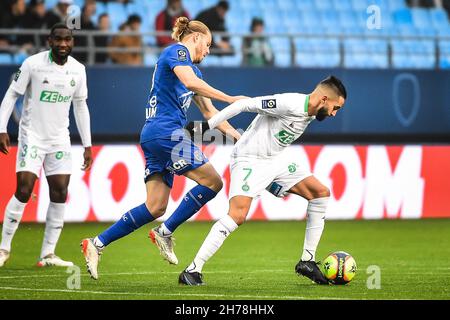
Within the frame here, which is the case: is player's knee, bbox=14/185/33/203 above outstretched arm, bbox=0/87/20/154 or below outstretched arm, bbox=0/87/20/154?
below

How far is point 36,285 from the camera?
8906 millimetres

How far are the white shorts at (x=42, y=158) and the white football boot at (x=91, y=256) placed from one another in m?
1.74

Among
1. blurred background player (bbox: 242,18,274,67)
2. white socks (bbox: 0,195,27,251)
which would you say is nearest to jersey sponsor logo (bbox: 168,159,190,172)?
white socks (bbox: 0,195,27,251)

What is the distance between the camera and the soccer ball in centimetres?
905

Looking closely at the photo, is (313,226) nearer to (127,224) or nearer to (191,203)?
(191,203)

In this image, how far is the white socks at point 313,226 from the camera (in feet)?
30.2

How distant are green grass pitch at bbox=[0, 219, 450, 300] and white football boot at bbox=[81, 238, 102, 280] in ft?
0.42

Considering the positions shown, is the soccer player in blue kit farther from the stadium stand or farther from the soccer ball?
the stadium stand

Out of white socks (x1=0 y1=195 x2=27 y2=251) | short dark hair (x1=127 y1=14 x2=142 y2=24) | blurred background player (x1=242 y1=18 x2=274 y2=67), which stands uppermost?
short dark hair (x1=127 y1=14 x2=142 y2=24)

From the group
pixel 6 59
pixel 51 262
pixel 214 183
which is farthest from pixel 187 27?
pixel 6 59

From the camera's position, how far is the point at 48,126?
417 inches
